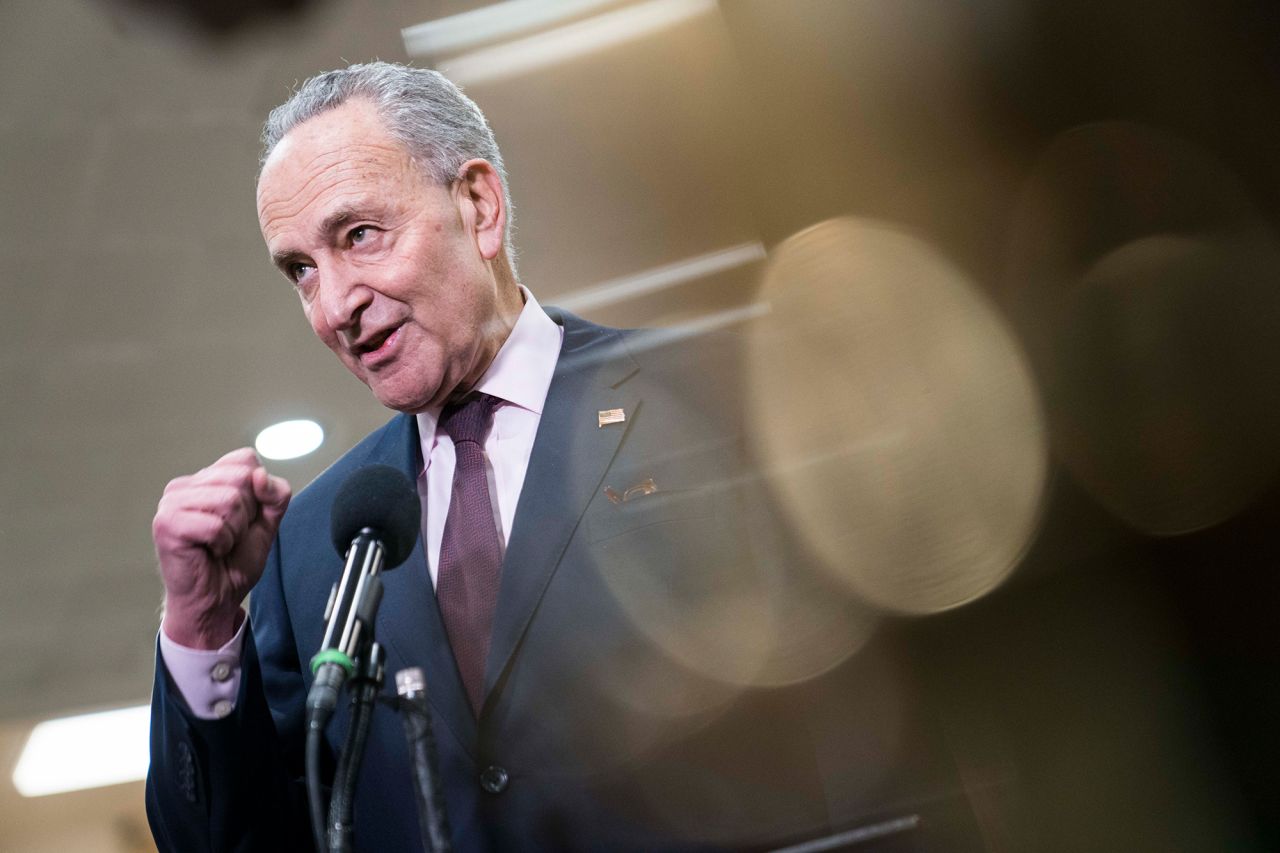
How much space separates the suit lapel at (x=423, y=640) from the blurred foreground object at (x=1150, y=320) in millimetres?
1554

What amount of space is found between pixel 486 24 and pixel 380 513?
2.29 metres

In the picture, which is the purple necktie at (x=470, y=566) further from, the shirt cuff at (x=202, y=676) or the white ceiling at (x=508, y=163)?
the white ceiling at (x=508, y=163)

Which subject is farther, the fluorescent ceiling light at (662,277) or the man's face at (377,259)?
the fluorescent ceiling light at (662,277)

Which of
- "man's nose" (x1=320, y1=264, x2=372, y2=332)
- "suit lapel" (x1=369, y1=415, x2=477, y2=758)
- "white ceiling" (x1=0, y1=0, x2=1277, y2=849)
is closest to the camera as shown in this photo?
"suit lapel" (x1=369, y1=415, x2=477, y2=758)

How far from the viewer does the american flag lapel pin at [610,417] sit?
171 cm

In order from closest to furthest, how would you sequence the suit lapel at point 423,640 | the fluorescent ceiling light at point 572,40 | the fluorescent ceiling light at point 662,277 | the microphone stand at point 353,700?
the microphone stand at point 353,700 < the suit lapel at point 423,640 < the fluorescent ceiling light at point 572,40 < the fluorescent ceiling light at point 662,277

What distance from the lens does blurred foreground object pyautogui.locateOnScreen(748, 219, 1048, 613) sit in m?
2.36

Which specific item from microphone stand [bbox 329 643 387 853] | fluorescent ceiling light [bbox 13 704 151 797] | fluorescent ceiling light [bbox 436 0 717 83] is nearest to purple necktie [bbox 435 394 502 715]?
microphone stand [bbox 329 643 387 853]

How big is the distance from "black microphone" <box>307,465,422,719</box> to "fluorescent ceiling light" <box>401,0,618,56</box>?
214 cm

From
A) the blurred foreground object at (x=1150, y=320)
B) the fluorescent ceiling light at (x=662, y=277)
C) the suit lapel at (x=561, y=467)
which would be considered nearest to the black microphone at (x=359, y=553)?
the suit lapel at (x=561, y=467)

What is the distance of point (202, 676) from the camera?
1302 millimetres

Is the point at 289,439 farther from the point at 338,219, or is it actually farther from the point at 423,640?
the point at 423,640

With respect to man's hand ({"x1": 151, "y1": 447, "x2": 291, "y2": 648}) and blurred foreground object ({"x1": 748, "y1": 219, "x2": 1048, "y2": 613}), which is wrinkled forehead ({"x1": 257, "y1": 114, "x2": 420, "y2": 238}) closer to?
man's hand ({"x1": 151, "y1": 447, "x2": 291, "y2": 648})

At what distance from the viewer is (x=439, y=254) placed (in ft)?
5.69
